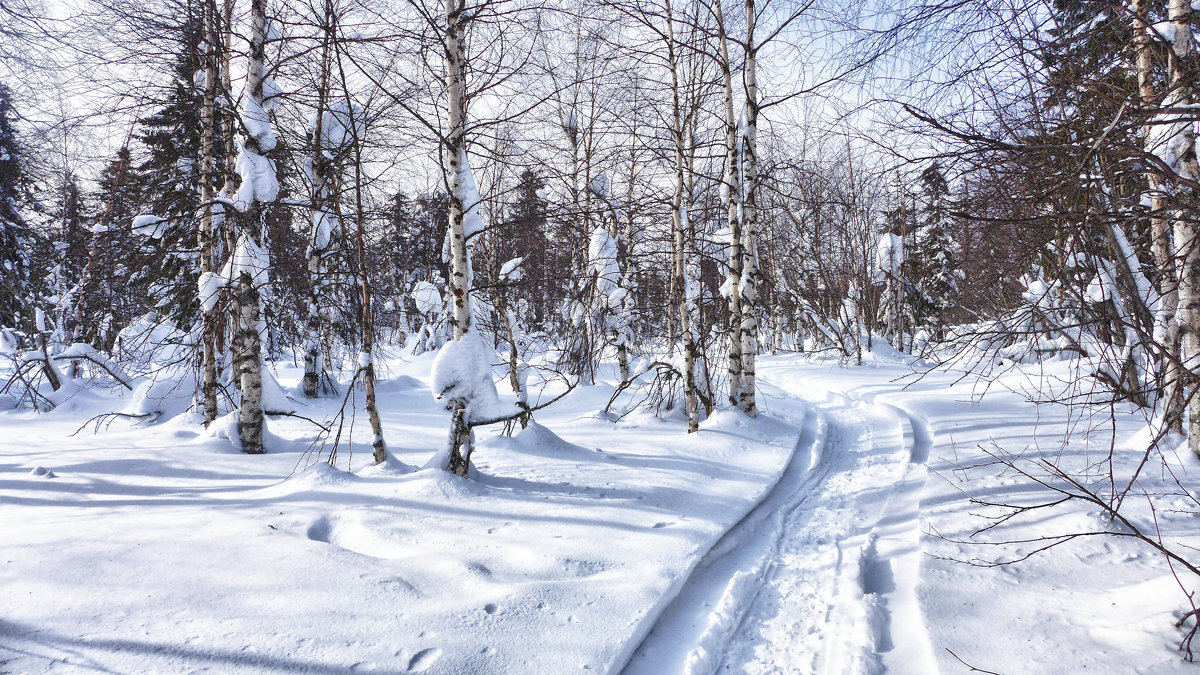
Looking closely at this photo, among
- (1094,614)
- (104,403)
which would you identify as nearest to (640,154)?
(1094,614)

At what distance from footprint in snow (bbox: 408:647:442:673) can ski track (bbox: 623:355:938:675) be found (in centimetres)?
97

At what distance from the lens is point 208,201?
5.56 meters

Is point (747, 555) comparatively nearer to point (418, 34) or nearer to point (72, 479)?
point (418, 34)

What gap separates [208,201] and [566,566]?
17.0 feet

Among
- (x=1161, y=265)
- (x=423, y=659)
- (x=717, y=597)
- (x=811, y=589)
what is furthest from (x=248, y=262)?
(x=1161, y=265)

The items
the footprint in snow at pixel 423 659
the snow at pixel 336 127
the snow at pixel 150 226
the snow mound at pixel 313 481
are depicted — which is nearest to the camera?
the footprint in snow at pixel 423 659

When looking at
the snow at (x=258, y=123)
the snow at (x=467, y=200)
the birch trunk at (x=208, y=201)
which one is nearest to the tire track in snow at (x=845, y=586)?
the snow at (x=467, y=200)

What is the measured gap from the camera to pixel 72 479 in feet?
15.6

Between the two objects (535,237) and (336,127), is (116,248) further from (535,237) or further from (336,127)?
(535,237)

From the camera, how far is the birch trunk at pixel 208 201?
18.6ft

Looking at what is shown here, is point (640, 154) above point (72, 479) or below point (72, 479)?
above

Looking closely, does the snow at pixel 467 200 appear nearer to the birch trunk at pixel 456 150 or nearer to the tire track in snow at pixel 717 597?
the birch trunk at pixel 456 150

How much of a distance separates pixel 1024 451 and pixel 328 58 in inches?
340

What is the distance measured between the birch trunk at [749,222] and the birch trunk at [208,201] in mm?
6338
